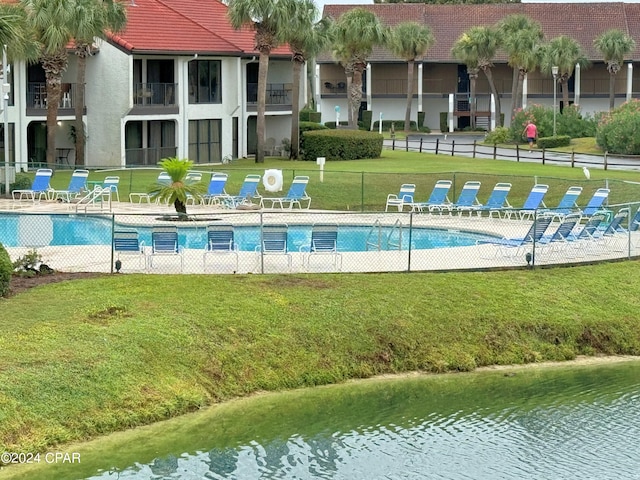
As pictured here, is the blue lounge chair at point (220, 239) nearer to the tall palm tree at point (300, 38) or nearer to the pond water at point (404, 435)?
the pond water at point (404, 435)

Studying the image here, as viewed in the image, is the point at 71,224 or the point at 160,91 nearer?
the point at 71,224

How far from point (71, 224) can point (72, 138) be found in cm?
2271

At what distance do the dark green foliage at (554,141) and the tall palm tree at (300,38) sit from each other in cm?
1142

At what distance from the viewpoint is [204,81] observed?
52000 millimetres

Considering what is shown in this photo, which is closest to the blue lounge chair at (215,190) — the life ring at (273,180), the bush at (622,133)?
the life ring at (273,180)

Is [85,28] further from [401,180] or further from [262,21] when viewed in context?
[401,180]

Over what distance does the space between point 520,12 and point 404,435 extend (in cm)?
7260

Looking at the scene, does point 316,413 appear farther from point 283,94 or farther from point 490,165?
point 283,94

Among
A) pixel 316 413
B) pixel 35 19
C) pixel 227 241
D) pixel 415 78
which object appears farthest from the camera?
pixel 415 78

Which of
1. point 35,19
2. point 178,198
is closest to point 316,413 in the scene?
point 178,198

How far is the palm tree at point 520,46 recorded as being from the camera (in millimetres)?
73750

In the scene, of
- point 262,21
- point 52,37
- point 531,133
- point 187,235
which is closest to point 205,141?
point 262,21

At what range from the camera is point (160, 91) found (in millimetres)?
49531

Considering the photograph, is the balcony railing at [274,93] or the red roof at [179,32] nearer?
the red roof at [179,32]
